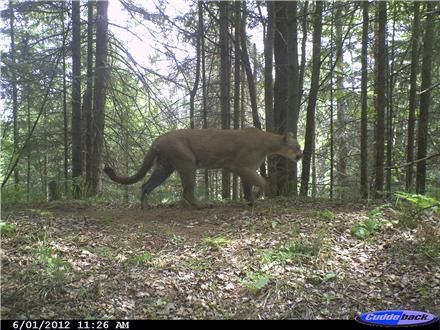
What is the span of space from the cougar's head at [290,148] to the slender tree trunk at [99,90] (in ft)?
17.4

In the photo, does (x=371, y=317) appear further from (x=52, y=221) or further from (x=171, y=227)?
(x=52, y=221)

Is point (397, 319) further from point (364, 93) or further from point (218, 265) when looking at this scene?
point (364, 93)

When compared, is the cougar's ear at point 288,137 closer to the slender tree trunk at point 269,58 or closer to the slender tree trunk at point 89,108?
the slender tree trunk at point 269,58

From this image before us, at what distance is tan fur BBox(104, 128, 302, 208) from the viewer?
370 inches

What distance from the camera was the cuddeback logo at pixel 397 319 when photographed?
298cm

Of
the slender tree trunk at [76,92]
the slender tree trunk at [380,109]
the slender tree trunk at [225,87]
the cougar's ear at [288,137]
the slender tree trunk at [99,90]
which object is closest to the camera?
the cougar's ear at [288,137]

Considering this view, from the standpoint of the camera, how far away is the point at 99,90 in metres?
13.0

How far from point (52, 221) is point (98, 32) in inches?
273

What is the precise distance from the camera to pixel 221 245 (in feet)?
22.1

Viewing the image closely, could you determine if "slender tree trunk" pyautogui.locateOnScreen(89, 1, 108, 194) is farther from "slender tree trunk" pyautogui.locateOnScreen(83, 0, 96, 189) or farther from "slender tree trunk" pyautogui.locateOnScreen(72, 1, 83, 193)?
"slender tree trunk" pyautogui.locateOnScreen(72, 1, 83, 193)

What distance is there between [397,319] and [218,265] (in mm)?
3278

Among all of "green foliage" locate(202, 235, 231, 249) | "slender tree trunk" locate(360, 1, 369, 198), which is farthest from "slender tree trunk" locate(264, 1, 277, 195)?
"green foliage" locate(202, 235, 231, 249)

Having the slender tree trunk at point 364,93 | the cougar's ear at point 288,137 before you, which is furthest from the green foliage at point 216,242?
the slender tree trunk at point 364,93

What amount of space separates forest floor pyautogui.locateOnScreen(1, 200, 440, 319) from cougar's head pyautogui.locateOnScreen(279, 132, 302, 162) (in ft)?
7.31
